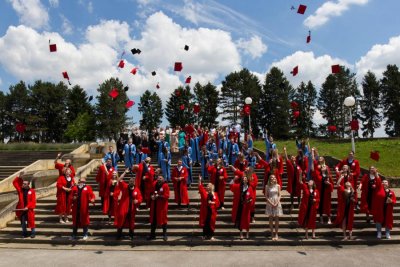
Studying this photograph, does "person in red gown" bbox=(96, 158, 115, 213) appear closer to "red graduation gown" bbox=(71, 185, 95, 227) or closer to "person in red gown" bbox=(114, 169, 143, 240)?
"red graduation gown" bbox=(71, 185, 95, 227)

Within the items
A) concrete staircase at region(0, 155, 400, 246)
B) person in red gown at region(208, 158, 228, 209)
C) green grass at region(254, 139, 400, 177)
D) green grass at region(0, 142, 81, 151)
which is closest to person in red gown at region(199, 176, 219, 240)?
concrete staircase at region(0, 155, 400, 246)

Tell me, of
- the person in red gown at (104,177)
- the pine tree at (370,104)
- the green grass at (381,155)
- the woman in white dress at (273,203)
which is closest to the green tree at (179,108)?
the pine tree at (370,104)

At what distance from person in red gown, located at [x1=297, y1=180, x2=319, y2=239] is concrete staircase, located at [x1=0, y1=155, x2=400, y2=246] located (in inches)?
16.6

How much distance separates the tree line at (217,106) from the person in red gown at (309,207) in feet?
126

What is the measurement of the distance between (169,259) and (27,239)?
182 inches

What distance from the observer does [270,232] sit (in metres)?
10.4

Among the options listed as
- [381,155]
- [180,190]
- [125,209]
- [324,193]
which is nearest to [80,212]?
[125,209]

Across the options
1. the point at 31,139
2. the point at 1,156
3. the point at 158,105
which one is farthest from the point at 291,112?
the point at 31,139

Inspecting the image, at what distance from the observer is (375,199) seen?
1023cm

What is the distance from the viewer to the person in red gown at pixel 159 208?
33.6 feet

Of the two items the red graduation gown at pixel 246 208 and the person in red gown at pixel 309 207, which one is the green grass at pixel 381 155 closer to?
the person in red gown at pixel 309 207

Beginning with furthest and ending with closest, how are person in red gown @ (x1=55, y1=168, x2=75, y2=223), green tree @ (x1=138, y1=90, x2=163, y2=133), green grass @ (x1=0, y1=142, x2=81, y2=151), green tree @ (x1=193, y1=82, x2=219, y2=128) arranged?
green tree @ (x1=138, y1=90, x2=163, y2=133) → green tree @ (x1=193, y1=82, x2=219, y2=128) → green grass @ (x1=0, y1=142, x2=81, y2=151) → person in red gown @ (x1=55, y1=168, x2=75, y2=223)

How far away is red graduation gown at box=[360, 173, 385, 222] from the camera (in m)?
10.0

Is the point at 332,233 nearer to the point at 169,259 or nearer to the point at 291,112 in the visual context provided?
the point at 169,259
